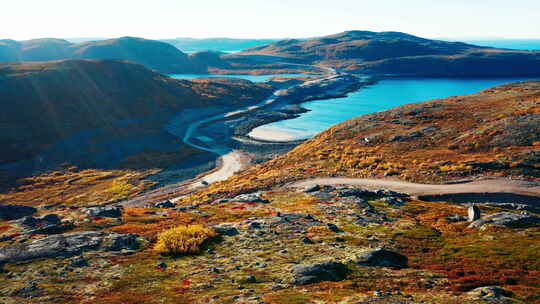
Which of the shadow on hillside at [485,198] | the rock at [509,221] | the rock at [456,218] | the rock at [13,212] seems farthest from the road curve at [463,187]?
the rock at [13,212]

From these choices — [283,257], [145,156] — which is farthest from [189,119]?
[283,257]

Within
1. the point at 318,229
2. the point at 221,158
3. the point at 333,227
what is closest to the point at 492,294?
the point at 333,227

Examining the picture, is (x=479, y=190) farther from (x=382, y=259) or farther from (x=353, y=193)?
(x=382, y=259)

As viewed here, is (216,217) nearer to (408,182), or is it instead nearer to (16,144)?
(408,182)

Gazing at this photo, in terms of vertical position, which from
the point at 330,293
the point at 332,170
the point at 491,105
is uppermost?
the point at 491,105

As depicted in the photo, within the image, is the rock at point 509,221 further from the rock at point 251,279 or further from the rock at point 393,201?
the rock at point 251,279

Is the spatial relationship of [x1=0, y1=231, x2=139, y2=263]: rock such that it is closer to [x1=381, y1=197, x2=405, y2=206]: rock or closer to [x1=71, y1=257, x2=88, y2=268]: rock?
[x1=71, y1=257, x2=88, y2=268]: rock

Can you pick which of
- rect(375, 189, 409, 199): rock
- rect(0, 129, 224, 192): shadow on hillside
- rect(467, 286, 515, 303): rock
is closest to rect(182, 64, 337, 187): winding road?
rect(0, 129, 224, 192): shadow on hillside
